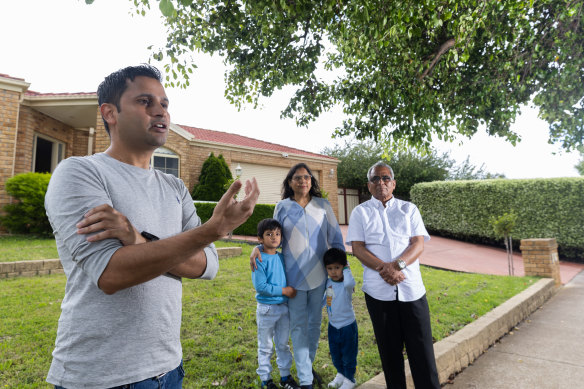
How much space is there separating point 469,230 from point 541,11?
11.0 m

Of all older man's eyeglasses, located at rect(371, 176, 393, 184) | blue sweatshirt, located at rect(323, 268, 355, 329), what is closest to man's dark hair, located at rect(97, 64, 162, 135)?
older man's eyeglasses, located at rect(371, 176, 393, 184)

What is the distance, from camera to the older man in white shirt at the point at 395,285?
267 centimetres

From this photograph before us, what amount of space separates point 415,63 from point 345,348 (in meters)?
4.32

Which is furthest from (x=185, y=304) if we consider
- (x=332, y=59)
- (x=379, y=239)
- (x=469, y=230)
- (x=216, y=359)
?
(x=469, y=230)

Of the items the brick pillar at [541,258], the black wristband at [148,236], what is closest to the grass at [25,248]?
the black wristband at [148,236]

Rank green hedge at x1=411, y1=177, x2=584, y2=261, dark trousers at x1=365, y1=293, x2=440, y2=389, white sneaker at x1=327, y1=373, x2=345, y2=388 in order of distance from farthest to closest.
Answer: green hedge at x1=411, y1=177, x2=584, y2=261, white sneaker at x1=327, y1=373, x2=345, y2=388, dark trousers at x1=365, y1=293, x2=440, y2=389

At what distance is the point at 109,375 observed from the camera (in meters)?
1.07

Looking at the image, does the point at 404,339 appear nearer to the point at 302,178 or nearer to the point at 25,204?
the point at 302,178

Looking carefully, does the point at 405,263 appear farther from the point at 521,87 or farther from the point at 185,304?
the point at 521,87

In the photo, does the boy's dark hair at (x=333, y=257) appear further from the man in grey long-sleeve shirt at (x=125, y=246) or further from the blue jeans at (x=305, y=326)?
the man in grey long-sleeve shirt at (x=125, y=246)

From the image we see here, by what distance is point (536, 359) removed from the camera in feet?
12.6

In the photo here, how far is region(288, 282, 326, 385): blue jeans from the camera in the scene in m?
2.81

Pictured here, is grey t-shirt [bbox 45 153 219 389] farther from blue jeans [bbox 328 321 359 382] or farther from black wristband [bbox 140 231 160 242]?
blue jeans [bbox 328 321 359 382]

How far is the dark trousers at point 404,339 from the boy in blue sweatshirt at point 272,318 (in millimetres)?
795
